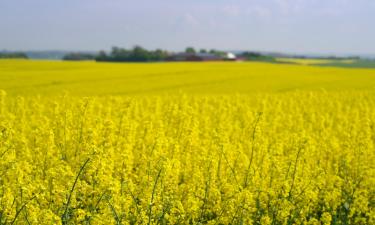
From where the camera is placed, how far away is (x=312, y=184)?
6.63 meters

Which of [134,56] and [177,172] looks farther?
[134,56]

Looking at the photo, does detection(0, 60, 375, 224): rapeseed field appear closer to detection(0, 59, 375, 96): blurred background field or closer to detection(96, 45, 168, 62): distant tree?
detection(0, 59, 375, 96): blurred background field

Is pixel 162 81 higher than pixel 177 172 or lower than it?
lower

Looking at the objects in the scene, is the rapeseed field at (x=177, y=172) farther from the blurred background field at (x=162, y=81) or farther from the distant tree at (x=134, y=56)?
the distant tree at (x=134, y=56)

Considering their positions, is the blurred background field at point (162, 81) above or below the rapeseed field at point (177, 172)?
below

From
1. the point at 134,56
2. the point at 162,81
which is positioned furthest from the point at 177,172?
the point at 134,56

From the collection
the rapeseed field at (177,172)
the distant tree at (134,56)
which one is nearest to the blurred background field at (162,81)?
the rapeseed field at (177,172)

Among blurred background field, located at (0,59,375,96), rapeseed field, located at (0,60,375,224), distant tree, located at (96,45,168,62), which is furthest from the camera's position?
distant tree, located at (96,45,168,62)

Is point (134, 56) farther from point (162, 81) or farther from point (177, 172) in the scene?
point (177, 172)

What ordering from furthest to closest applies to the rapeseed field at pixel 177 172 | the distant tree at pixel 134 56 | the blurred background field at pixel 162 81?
the distant tree at pixel 134 56, the blurred background field at pixel 162 81, the rapeseed field at pixel 177 172

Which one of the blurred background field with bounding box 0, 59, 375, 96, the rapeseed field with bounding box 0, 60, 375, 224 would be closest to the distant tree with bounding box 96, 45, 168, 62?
the blurred background field with bounding box 0, 59, 375, 96

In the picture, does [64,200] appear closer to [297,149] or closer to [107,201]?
[107,201]

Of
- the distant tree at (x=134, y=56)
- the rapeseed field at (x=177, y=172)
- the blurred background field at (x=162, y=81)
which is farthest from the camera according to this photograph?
the distant tree at (x=134, y=56)

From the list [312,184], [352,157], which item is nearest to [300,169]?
[312,184]
